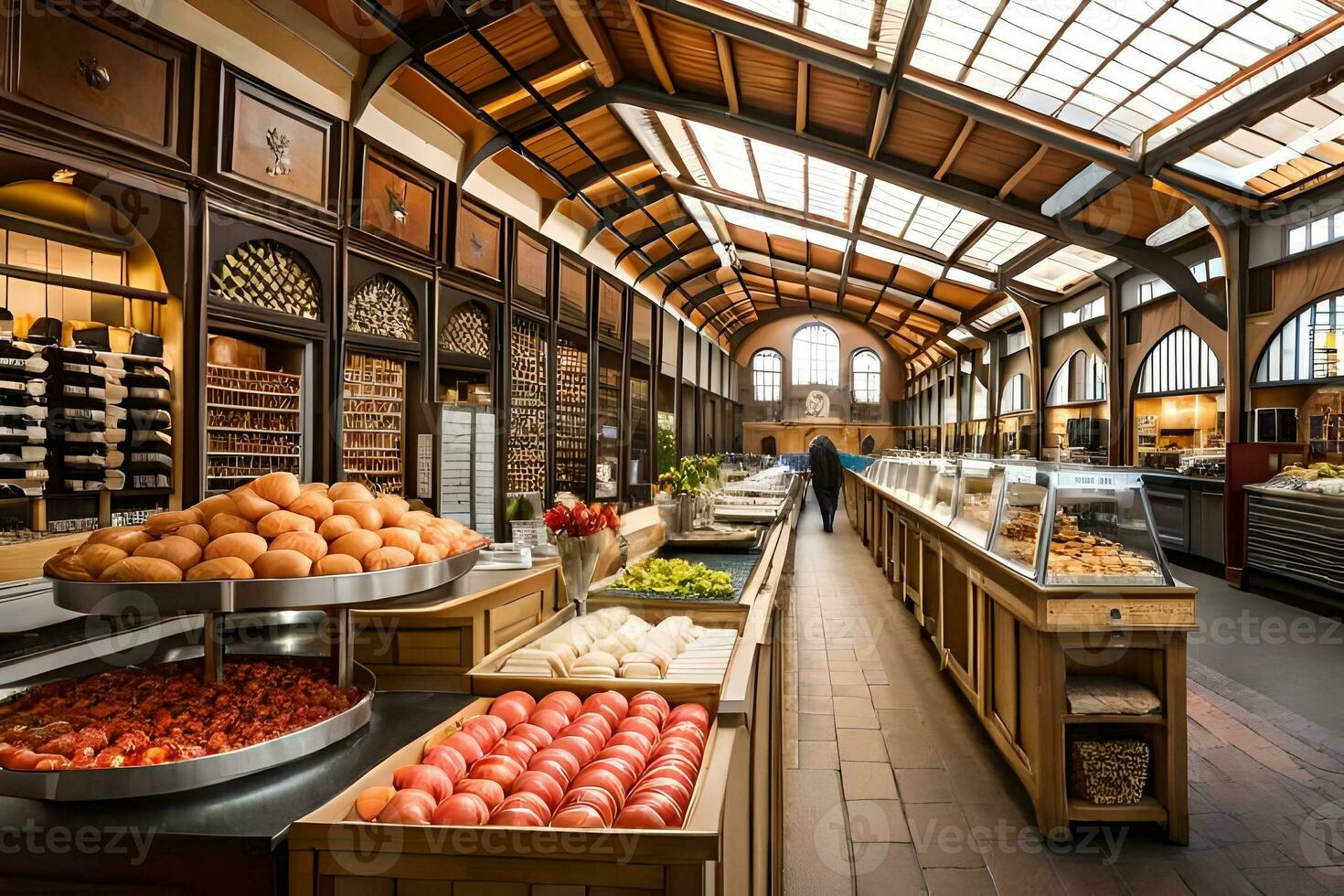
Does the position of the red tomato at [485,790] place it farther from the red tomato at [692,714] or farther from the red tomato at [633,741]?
the red tomato at [692,714]

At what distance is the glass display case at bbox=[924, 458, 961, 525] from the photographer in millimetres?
4914

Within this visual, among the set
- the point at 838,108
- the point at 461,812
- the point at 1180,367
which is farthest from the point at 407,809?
the point at 1180,367

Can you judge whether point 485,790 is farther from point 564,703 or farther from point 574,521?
point 574,521

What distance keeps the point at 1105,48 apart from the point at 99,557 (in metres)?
6.74

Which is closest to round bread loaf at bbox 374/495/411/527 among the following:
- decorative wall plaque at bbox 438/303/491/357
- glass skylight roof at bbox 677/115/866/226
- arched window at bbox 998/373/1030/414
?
decorative wall plaque at bbox 438/303/491/357

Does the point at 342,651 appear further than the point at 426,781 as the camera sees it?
Yes

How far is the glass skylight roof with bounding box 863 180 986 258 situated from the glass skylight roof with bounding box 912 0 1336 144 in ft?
9.55

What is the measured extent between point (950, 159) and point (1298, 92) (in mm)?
3048

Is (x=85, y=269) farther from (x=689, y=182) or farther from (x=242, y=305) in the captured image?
(x=689, y=182)

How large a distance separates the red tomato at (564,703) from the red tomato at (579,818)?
0.41 m

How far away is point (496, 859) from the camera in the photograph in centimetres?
104

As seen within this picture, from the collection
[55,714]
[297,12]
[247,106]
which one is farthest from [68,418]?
[55,714]

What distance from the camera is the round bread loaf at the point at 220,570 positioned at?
1.26m

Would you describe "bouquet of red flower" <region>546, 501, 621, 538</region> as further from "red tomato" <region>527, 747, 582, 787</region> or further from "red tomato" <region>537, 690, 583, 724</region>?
"red tomato" <region>527, 747, 582, 787</region>
